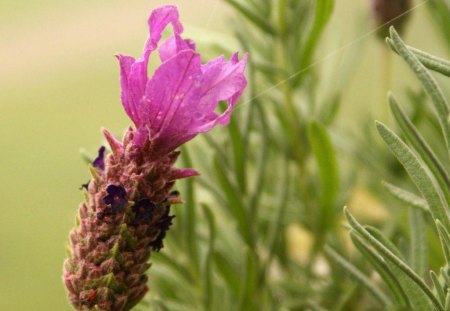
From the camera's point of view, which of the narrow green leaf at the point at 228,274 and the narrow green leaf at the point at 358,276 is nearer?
the narrow green leaf at the point at 358,276

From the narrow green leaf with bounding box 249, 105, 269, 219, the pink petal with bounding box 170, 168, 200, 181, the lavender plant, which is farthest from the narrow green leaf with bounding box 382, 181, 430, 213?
the narrow green leaf with bounding box 249, 105, 269, 219

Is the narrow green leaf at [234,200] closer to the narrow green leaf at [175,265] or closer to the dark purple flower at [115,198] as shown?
the narrow green leaf at [175,265]

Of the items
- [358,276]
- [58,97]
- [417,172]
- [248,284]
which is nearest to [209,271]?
[248,284]

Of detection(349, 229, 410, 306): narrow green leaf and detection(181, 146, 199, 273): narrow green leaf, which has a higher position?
detection(181, 146, 199, 273): narrow green leaf

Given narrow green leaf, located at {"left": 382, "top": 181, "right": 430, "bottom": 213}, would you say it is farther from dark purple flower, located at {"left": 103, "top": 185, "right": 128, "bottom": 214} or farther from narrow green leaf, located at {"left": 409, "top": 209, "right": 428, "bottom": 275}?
dark purple flower, located at {"left": 103, "top": 185, "right": 128, "bottom": 214}

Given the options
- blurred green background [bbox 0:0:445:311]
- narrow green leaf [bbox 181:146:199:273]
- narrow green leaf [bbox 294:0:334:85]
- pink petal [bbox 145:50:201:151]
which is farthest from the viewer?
blurred green background [bbox 0:0:445:311]

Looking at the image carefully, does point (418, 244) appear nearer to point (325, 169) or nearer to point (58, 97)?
point (325, 169)

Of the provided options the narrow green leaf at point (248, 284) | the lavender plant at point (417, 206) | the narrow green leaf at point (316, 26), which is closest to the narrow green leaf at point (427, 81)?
the lavender plant at point (417, 206)

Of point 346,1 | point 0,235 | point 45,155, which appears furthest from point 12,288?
point 346,1
